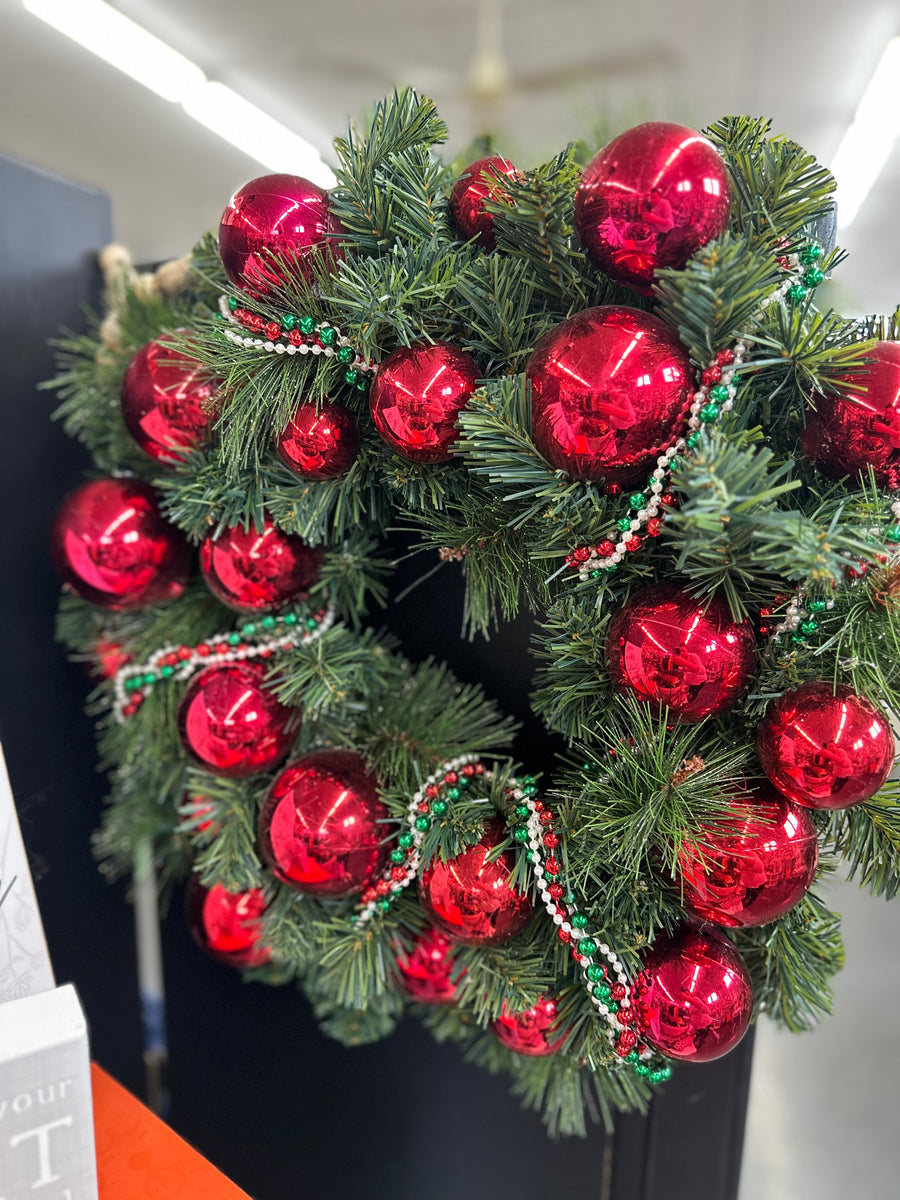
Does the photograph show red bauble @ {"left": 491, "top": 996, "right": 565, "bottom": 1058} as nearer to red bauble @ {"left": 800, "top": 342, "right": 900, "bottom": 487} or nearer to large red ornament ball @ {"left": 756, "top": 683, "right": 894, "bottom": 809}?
large red ornament ball @ {"left": 756, "top": 683, "right": 894, "bottom": 809}

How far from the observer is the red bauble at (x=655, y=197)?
0.34 meters

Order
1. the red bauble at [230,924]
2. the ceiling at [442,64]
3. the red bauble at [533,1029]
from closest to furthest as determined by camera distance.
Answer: the red bauble at [533,1029] < the red bauble at [230,924] < the ceiling at [442,64]

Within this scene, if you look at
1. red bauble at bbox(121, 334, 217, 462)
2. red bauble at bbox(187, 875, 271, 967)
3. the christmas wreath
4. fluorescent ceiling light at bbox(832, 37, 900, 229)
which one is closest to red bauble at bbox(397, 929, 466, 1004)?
the christmas wreath

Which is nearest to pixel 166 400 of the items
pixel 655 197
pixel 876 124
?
pixel 655 197

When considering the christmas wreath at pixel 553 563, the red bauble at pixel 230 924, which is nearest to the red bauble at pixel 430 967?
A: the christmas wreath at pixel 553 563

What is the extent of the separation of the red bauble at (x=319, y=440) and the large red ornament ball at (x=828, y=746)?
27 centimetres

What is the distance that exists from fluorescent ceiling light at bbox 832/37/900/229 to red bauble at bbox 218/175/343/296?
74 centimetres

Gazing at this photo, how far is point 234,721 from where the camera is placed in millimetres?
517

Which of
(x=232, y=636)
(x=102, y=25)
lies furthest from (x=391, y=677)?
(x=102, y=25)

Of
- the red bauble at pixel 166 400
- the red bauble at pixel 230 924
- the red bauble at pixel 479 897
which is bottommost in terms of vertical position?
the red bauble at pixel 230 924

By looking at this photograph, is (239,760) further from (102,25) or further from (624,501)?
(102,25)

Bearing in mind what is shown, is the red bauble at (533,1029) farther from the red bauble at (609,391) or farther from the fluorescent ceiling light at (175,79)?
the fluorescent ceiling light at (175,79)

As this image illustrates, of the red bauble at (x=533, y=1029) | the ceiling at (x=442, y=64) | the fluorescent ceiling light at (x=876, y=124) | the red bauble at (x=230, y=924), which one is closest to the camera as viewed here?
the red bauble at (x=533, y=1029)

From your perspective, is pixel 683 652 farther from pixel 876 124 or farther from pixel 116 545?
pixel 876 124
